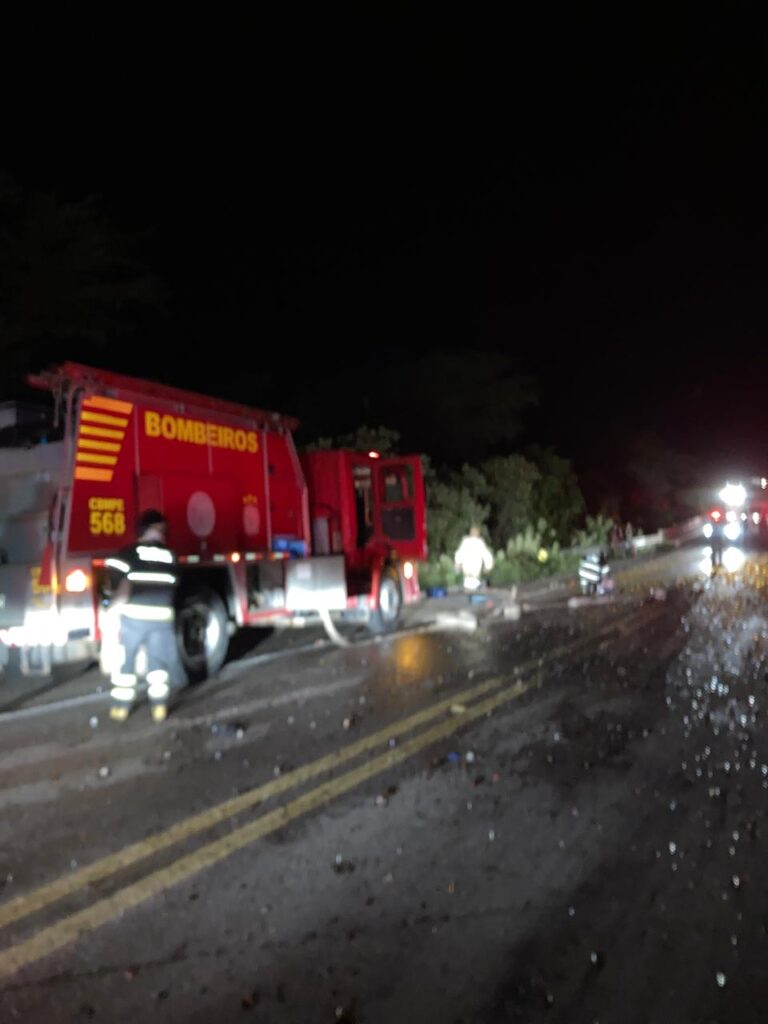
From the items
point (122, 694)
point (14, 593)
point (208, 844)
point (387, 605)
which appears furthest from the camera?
point (387, 605)

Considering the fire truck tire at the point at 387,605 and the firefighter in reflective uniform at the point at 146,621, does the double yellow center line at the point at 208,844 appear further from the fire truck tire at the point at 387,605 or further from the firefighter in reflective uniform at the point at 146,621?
the fire truck tire at the point at 387,605

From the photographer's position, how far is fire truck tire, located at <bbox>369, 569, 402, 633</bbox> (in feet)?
42.7

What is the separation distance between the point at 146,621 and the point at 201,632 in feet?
7.00

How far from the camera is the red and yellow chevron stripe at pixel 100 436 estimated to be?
8.95 meters

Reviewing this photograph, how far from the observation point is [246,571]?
432 inches

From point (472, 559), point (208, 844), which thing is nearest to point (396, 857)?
point (208, 844)

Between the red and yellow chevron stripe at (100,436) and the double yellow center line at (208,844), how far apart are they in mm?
3954

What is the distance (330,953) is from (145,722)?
4333 mm

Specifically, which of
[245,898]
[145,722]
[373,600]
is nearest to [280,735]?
[145,722]

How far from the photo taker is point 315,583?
39.5 ft

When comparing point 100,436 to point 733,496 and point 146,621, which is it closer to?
point 146,621

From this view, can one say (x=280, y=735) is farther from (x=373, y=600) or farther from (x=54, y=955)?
(x=373, y=600)

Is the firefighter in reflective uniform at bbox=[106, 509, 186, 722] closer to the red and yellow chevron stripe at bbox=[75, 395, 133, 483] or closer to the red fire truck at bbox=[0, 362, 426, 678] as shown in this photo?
the red fire truck at bbox=[0, 362, 426, 678]

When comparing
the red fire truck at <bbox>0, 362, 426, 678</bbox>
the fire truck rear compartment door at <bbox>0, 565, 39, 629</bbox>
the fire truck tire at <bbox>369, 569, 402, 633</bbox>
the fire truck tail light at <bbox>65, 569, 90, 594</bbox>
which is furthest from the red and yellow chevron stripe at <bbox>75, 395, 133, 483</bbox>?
the fire truck tire at <bbox>369, 569, 402, 633</bbox>
